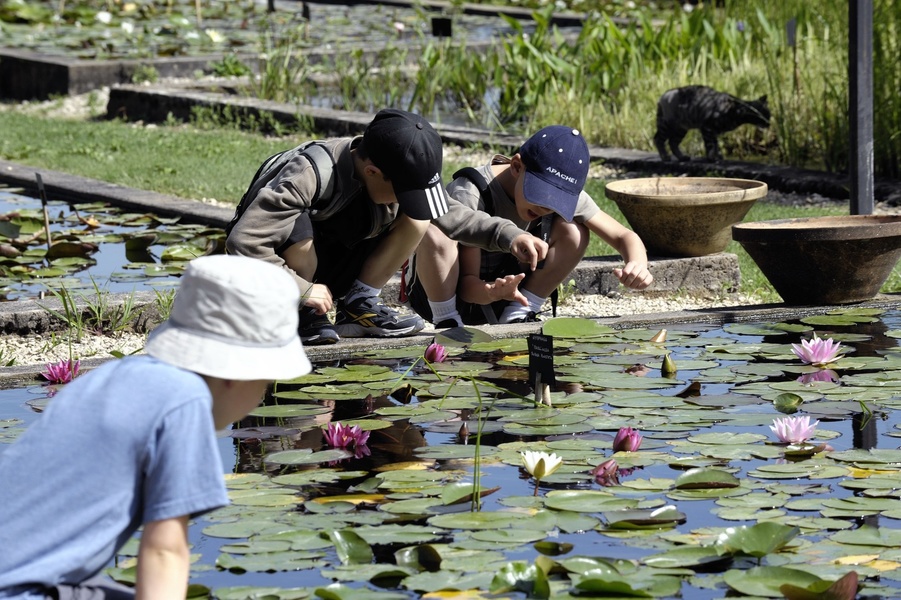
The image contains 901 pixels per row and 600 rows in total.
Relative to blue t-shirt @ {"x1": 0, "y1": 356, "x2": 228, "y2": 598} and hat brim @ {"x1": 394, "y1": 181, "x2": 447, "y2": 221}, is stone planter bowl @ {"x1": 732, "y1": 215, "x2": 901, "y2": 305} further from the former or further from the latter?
blue t-shirt @ {"x1": 0, "y1": 356, "x2": 228, "y2": 598}

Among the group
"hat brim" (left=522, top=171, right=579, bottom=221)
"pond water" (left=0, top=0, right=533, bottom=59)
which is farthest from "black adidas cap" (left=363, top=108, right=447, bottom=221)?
"pond water" (left=0, top=0, right=533, bottom=59)

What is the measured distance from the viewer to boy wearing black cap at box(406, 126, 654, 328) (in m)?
4.36

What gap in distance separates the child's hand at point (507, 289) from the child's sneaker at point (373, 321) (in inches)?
12.4

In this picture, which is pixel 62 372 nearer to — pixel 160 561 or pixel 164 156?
pixel 160 561

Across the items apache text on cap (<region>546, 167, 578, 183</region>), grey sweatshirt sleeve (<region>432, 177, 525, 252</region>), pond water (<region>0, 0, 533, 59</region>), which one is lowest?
grey sweatshirt sleeve (<region>432, 177, 525, 252</region>)

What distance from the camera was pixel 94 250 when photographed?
6059 mm

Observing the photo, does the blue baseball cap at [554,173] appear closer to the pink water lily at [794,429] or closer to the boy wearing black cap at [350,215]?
the boy wearing black cap at [350,215]

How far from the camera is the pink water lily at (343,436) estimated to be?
3.22 meters

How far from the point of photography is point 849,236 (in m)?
4.70

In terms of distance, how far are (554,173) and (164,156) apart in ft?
15.6

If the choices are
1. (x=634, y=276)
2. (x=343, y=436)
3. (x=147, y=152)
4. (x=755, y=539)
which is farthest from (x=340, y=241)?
(x=147, y=152)

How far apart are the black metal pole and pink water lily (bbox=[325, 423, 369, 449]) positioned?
3053 mm

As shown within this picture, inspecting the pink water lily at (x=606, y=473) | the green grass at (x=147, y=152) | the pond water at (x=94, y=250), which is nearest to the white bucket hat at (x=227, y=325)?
the pink water lily at (x=606, y=473)

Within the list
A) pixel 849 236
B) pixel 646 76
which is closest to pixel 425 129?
pixel 849 236
